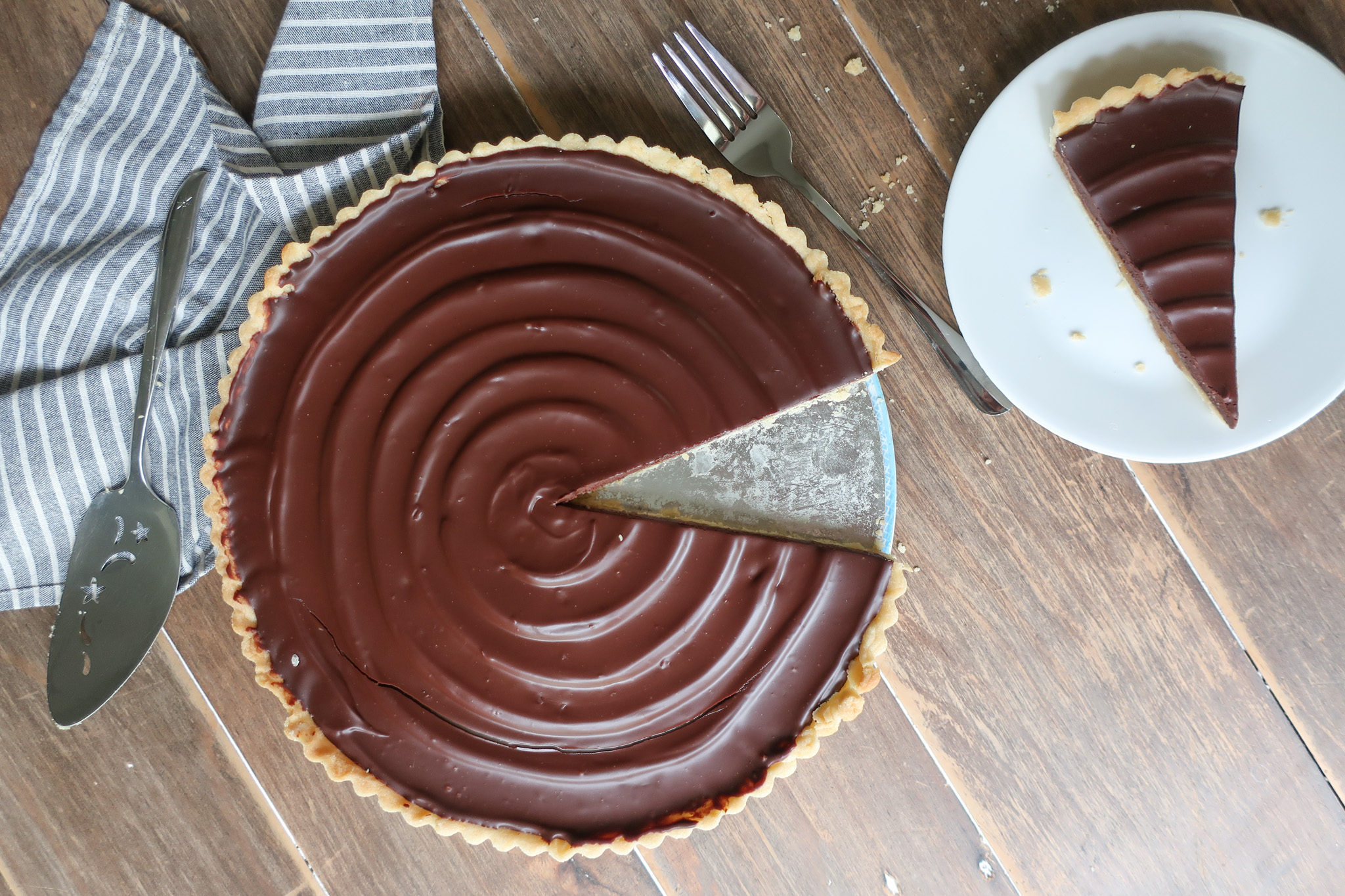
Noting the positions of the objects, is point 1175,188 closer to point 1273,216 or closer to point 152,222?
point 1273,216

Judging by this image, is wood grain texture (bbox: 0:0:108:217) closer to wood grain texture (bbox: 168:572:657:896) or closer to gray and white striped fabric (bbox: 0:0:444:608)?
gray and white striped fabric (bbox: 0:0:444:608)

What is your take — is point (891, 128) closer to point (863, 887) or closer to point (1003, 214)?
point (1003, 214)

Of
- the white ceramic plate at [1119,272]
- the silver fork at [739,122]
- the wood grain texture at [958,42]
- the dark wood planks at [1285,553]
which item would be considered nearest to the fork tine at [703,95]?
the silver fork at [739,122]

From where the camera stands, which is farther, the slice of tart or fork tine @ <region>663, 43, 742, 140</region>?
fork tine @ <region>663, 43, 742, 140</region>

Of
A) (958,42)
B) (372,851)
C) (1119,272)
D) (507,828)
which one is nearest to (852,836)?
(507,828)

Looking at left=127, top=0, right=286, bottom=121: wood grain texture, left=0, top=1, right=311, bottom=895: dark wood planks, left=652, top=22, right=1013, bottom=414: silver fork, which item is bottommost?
left=0, top=1, right=311, bottom=895: dark wood planks

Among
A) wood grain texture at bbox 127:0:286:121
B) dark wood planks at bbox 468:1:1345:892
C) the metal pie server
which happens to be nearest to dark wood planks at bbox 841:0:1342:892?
dark wood planks at bbox 468:1:1345:892

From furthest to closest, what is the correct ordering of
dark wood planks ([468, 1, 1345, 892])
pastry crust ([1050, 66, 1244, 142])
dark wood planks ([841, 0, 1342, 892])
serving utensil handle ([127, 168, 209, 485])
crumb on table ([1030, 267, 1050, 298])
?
dark wood planks ([841, 0, 1342, 892])
dark wood planks ([468, 1, 1345, 892])
crumb on table ([1030, 267, 1050, 298])
serving utensil handle ([127, 168, 209, 485])
pastry crust ([1050, 66, 1244, 142])
